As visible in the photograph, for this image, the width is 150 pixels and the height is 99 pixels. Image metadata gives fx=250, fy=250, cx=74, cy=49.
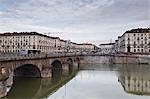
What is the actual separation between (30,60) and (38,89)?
633cm

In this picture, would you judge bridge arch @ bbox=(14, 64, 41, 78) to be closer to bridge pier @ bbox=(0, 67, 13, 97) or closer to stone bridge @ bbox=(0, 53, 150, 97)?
stone bridge @ bbox=(0, 53, 150, 97)

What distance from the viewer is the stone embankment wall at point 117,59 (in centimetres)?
11050

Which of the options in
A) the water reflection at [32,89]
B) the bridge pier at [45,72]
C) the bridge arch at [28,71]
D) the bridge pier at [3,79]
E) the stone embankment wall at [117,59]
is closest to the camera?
the bridge pier at [3,79]

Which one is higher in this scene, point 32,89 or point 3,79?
point 3,79

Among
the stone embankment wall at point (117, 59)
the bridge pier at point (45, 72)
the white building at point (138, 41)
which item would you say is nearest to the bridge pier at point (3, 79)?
the bridge pier at point (45, 72)

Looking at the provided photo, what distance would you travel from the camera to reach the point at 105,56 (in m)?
121

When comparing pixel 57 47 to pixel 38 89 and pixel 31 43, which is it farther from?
pixel 38 89

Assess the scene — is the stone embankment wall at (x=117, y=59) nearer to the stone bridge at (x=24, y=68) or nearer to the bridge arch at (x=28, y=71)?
the stone bridge at (x=24, y=68)

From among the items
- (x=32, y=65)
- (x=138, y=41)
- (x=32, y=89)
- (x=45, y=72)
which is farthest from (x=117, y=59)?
(x=32, y=89)

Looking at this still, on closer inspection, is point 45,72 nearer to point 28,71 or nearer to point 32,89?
point 28,71

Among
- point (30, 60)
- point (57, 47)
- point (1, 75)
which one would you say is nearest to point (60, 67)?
point (30, 60)

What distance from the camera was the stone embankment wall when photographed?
110 meters

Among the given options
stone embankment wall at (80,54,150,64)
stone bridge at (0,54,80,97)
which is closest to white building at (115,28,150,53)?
stone embankment wall at (80,54,150,64)

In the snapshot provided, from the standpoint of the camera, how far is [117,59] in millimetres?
118188
